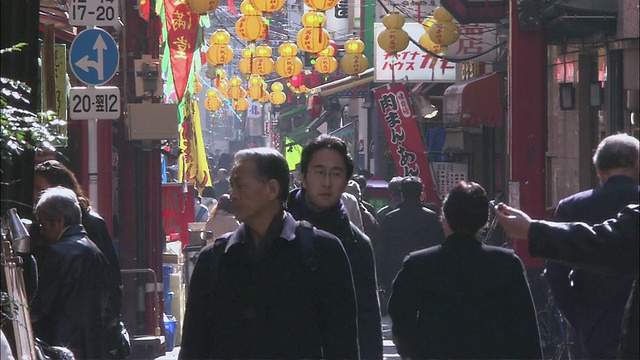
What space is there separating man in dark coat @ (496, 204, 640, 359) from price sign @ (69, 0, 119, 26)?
8572 millimetres

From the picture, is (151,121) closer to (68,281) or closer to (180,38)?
(180,38)

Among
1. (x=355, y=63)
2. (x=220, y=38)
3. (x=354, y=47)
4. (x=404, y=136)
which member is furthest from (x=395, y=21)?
(x=220, y=38)

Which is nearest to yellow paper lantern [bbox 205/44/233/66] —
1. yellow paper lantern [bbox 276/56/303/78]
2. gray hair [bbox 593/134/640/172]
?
yellow paper lantern [bbox 276/56/303/78]

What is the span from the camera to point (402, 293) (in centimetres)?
600

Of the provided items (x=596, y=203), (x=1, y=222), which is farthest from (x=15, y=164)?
(x=596, y=203)

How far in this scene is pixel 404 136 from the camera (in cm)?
2255

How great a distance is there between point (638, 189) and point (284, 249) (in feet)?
9.53

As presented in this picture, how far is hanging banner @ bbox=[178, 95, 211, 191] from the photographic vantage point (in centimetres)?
2423

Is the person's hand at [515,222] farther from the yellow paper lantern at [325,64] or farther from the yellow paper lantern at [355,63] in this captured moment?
the yellow paper lantern at [325,64]

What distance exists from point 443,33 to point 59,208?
12251 millimetres

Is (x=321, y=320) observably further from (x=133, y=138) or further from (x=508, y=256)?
(x=133, y=138)

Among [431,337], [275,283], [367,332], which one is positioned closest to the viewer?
[275,283]

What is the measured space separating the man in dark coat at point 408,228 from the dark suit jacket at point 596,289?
6.13 metres

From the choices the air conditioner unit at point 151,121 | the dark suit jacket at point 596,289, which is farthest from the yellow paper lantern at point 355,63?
the dark suit jacket at point 596,289
